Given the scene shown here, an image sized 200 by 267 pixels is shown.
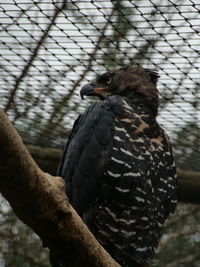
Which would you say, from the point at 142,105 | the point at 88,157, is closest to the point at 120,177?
the point at 88,157

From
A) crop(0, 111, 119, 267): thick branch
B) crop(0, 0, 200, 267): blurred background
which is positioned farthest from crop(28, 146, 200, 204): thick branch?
crop(0, 111, 119, 267): thick branch

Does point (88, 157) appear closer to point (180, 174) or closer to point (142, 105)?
point (142, 105)

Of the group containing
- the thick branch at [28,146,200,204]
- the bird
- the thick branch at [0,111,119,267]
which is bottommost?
the thick branch at [28,146,200,204]

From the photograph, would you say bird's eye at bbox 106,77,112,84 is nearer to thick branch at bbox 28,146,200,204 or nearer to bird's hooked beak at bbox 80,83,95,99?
bird's hooked beak at bbox 80,83,95,99

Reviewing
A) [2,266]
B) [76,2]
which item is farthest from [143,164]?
Answer: [2,266]

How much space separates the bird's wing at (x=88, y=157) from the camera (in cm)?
378

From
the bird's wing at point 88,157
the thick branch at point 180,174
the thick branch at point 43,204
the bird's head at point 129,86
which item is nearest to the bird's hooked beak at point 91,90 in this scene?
the bird's head at point 129,86

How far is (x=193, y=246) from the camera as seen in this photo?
5258 mm

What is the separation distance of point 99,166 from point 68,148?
38 cm

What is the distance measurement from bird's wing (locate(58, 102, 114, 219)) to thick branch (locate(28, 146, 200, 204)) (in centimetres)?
135

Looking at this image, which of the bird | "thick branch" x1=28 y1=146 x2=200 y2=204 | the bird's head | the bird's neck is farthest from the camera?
"thick branch" x1=28 y1=146 x2=200 y2=204

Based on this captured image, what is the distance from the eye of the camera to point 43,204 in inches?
97.1

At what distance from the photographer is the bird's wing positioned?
3777 mm

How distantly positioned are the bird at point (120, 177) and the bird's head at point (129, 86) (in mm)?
256
